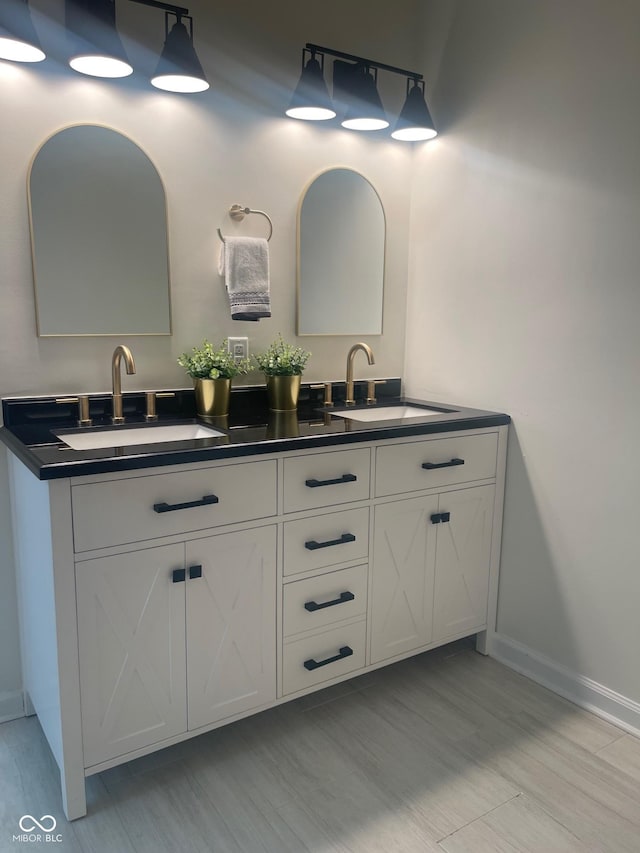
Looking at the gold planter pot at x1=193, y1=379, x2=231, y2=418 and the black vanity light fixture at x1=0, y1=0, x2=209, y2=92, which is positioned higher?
the black vanity light fixture at x1=0, y1=0, x2=209, y2=92

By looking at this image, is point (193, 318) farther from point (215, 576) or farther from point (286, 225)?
point (215, 576)

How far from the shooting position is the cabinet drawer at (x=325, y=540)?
6.04ft

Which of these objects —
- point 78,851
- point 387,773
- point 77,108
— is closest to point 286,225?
point 77,108

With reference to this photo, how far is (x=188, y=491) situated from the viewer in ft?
5.35

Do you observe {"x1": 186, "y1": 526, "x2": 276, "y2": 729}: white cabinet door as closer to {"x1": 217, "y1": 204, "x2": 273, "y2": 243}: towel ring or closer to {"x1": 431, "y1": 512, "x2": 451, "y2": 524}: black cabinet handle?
{"x1": 431, "y1": 512, "x2": 451, "y2": 524}: black cabinet handle

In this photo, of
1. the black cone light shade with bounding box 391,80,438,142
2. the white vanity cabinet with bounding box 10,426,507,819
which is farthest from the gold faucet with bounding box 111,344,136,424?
the black cone light shade with bounding box 391,80,438,142

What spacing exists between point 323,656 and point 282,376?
2.98 feet

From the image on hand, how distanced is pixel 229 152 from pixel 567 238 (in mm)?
1137

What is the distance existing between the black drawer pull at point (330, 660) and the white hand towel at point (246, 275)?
1117mm

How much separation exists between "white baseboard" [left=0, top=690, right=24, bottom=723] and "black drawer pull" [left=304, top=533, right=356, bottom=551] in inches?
40.5

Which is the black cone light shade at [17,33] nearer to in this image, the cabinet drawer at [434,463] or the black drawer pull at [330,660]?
the cabinet drawer at [434,463]

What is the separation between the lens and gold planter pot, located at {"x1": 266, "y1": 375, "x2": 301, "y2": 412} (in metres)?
2.22

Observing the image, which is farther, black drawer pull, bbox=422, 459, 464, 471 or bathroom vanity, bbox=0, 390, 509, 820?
black drawer pull, bbox=422, 459, 464, 471

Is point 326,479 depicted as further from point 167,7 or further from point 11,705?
point 167,7
